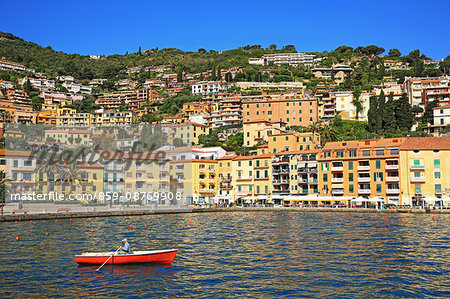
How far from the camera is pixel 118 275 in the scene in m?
26.6

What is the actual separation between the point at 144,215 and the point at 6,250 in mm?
39052

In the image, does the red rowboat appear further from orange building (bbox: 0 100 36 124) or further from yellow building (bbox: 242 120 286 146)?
orange building (bbox: 0 100 36 124)

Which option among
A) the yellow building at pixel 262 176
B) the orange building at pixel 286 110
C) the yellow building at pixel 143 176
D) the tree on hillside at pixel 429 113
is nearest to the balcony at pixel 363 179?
the yellow building at pixel 262 176

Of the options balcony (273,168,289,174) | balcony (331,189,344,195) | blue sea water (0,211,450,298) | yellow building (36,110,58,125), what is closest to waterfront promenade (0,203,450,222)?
balcony (331,189,344,195)

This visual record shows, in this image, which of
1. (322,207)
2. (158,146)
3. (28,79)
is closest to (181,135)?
(158,146)

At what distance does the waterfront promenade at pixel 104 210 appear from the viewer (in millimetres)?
62938

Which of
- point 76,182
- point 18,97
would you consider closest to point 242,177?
point 76,182

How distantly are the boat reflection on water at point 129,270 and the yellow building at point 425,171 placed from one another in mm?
51736

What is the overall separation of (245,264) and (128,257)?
7567 millimetres

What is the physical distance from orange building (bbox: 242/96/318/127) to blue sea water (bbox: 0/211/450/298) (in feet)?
231

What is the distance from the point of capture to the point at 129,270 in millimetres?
27969

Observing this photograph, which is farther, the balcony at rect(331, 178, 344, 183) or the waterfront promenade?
the balcony at rect(331, 178, 344, 183)

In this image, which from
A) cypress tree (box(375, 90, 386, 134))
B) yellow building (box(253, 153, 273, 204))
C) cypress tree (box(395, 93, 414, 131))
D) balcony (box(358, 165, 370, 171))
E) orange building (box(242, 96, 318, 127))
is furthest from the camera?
orange building (box(242, 96, 318, 127))

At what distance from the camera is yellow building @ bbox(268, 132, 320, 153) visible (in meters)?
93.1
